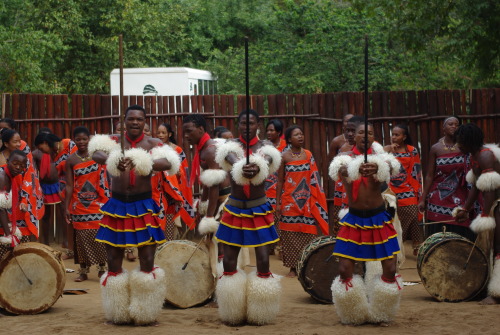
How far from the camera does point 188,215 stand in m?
11.1

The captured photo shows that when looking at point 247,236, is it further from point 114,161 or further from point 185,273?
point 114,161

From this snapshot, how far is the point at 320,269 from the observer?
8.38 m

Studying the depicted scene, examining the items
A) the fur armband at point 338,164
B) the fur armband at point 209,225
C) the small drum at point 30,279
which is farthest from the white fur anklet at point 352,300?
the small drum at point 30,279

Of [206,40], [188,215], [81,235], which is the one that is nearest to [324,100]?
Answer: [188,215]

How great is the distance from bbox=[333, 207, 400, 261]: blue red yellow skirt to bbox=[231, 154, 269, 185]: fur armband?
2.86 feet

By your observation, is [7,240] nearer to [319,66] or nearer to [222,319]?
[222,319]

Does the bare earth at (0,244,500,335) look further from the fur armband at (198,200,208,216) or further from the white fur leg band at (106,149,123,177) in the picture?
the white fur leg band at (106,149,123,177)

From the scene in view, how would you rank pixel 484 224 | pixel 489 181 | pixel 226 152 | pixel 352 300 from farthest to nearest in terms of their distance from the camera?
pixel 484 224, pixel 489 181, pixel 226 152, pixel 352 300

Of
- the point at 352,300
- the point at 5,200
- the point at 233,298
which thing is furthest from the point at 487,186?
the point at 5,200

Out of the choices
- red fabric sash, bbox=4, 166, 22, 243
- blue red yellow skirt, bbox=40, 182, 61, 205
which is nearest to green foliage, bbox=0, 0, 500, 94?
blue red yellow skirt, bbox=40, 182, 61, 205

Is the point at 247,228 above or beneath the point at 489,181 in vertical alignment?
beneath

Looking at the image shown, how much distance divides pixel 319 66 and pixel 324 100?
11.9 m

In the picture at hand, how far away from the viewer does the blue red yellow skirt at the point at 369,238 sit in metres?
7.13

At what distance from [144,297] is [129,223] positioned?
2.18 feet
